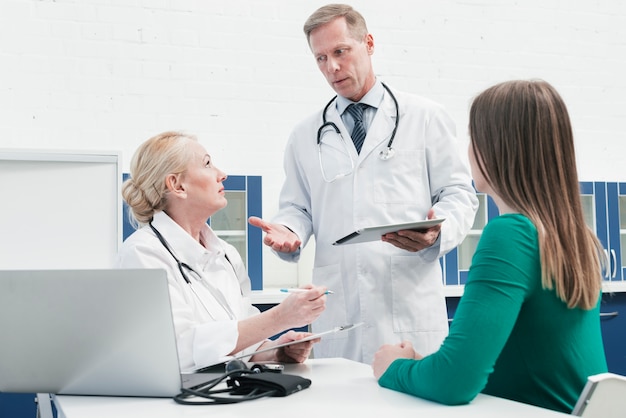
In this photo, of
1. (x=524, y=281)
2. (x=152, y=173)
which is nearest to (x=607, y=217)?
(x=152, y=173)

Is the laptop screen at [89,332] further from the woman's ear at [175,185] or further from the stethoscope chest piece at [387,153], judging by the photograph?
the stethoscope chest piece at [387,153]

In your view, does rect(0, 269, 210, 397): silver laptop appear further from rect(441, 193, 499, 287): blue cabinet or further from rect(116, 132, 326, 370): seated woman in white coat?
rect(441, 193, 499, 287): blue cabinet

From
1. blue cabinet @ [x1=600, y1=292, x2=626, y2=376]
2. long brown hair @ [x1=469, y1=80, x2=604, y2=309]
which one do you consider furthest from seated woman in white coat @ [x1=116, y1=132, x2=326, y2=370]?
blue cabinet @ [x1=600, y1=292, x2=626, y2=376]

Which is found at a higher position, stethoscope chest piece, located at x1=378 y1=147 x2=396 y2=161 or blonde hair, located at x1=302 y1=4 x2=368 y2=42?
blonde hair, located at x1=302 y1=4 x2=368 y2=42

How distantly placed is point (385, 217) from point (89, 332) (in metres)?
1.15

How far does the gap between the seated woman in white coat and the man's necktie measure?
1.70 ft

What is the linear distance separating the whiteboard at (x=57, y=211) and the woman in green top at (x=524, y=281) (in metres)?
2.01

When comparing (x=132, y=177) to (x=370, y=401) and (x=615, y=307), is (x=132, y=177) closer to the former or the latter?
(x=370, y=401)

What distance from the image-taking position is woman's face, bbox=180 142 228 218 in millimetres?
1774

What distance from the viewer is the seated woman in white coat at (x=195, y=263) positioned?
139 centimetres

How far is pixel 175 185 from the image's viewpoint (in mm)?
1765

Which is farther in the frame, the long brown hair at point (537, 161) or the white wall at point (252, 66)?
the white wall at point (252, 66)

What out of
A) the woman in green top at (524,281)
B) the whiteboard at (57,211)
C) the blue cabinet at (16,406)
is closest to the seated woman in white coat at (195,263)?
the woman in green top at (524,281)

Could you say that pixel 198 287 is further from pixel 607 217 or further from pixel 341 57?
pixel 607 217
